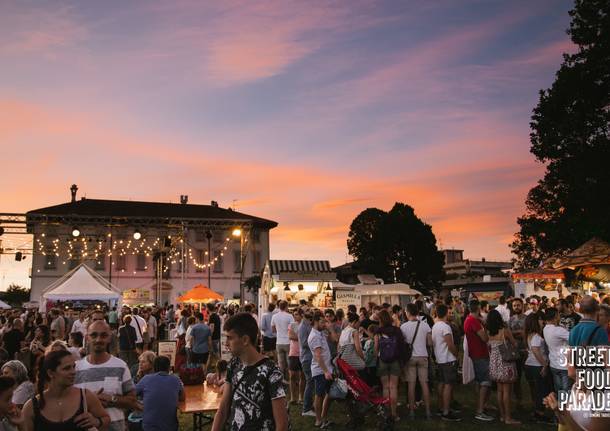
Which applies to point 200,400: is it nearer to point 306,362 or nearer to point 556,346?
point 306,362

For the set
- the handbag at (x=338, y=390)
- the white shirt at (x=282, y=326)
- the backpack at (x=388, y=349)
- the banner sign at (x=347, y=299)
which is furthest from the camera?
the banner sign at (x=347, y=299)

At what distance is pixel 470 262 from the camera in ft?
241

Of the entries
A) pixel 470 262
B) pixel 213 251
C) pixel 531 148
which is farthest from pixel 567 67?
pixel 470 262

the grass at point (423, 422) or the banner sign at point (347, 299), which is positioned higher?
the banner sign at point (347, 299)

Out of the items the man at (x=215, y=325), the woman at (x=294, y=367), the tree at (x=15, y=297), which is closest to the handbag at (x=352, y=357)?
the woman at (x=294, y=367)

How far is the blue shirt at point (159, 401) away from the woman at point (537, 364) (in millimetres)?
5456

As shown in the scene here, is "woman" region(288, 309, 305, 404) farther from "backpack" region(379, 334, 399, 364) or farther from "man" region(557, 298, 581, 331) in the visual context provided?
"man" region(557, 298, 581, 331)

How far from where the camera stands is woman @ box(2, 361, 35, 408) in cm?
472

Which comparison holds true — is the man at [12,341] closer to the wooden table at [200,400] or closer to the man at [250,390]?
the wooden table at [200,400]

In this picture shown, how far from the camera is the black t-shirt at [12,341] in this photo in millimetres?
9320

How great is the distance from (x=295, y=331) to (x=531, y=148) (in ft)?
75.1

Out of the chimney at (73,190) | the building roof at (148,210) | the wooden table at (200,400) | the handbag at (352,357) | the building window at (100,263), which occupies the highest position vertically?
the chimney at (73,190)

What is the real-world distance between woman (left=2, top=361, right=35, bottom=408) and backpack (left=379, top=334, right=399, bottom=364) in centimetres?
505

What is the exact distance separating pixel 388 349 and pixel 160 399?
13.3ft
